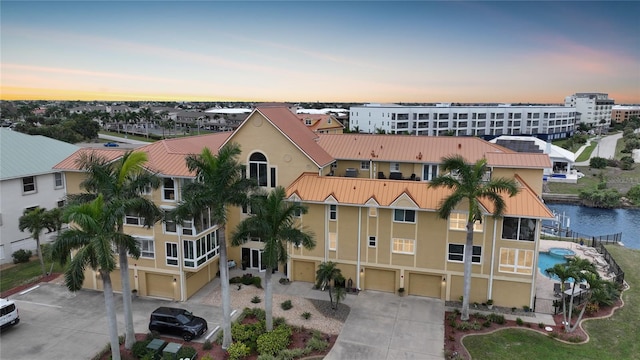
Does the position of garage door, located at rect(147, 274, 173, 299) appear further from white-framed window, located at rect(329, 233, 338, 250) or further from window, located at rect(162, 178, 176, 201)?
white-framed window, located at rect(329, 233, 338, 250)

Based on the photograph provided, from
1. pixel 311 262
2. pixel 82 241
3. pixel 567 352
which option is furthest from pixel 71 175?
pixel 567 352

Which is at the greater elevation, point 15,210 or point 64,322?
point 15,210

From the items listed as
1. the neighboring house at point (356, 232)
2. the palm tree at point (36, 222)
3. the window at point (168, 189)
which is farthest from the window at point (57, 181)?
the window at point (168, 189)

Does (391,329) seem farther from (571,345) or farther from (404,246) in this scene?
(571,345)

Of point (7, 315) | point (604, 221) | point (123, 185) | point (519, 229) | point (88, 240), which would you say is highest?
point (123, 185)

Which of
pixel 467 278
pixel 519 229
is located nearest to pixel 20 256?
pixel 467 278

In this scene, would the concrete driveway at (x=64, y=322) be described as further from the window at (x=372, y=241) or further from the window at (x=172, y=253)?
the window at (x=372, y=241)

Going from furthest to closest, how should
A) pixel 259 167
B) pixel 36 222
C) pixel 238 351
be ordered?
pixel 259 167, pixel 36 222, pixel 238 351

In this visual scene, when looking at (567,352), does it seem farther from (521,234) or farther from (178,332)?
(178,332)
